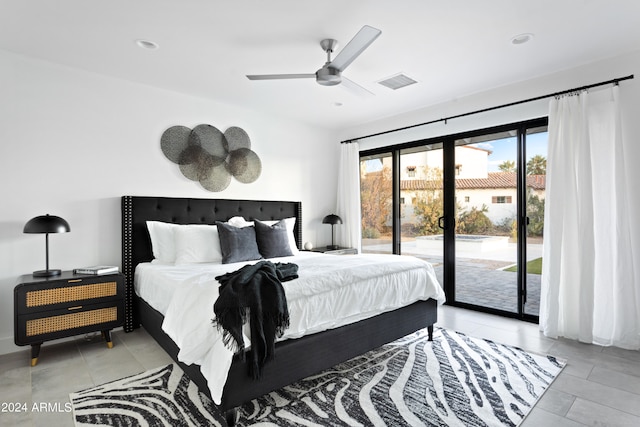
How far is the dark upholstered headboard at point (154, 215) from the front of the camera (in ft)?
11.6

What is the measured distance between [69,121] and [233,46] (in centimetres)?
182

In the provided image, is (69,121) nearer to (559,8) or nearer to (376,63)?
(376,63)

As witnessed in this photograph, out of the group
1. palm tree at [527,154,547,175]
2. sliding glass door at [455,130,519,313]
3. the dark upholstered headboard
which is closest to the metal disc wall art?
the dark upholstered headboard

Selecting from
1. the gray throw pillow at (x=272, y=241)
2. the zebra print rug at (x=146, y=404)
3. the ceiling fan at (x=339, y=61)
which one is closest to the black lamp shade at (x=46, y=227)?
the zebra print rug at (x=146, y=404)

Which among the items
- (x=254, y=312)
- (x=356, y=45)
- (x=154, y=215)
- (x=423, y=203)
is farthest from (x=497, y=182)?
(x=154, y=215)

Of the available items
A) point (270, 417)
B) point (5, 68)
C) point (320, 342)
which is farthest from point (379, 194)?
point (5, 68)

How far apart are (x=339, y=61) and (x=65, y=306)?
9.89 feet

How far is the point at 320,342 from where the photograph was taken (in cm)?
229

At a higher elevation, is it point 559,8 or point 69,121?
point 559,8

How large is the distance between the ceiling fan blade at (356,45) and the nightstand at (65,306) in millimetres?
2722

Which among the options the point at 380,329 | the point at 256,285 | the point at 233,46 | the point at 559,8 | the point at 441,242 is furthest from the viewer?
the point at 441,242

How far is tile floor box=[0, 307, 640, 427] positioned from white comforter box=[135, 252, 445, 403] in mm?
539

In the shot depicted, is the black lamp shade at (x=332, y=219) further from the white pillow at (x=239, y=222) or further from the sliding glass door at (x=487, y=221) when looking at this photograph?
the sliding glass door at (x=487, y=221)

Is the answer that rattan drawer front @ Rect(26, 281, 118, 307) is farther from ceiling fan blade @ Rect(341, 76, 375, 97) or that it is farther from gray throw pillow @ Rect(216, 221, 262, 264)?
ceiling fan blade @ Rect(341, 76, 375, 97)
